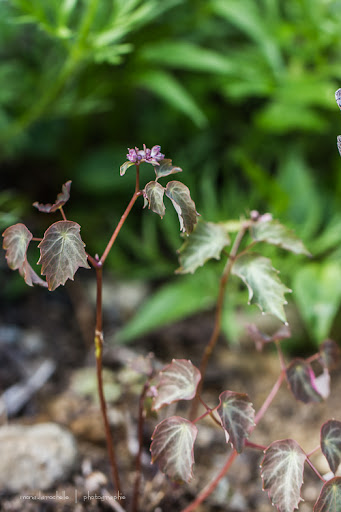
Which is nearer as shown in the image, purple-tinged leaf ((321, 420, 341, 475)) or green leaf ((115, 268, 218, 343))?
purple-tinged leaf ((321, 420, 341, 475))

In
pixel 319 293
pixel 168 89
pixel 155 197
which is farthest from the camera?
pixel 168 89

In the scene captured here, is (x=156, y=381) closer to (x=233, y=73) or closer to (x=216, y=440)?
(x=216, y=440)

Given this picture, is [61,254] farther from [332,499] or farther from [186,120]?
[186,120]

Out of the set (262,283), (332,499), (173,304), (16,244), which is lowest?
(173,304)

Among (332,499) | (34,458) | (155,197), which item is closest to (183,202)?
(155,197)

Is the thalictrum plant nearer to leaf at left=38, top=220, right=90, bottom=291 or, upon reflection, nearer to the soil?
leaf at left=38, top=220, right=90, bottom=291

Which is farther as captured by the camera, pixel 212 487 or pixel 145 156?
pixel 212 487

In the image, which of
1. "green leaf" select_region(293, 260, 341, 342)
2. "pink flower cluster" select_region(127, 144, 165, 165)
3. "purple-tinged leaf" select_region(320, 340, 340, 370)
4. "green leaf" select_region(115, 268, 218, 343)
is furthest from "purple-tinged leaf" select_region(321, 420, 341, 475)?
"green leaf" select_region(115, 268, 218, 343)

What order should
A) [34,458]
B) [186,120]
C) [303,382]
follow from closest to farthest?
[303,382] → [34,458] → [186,120]
